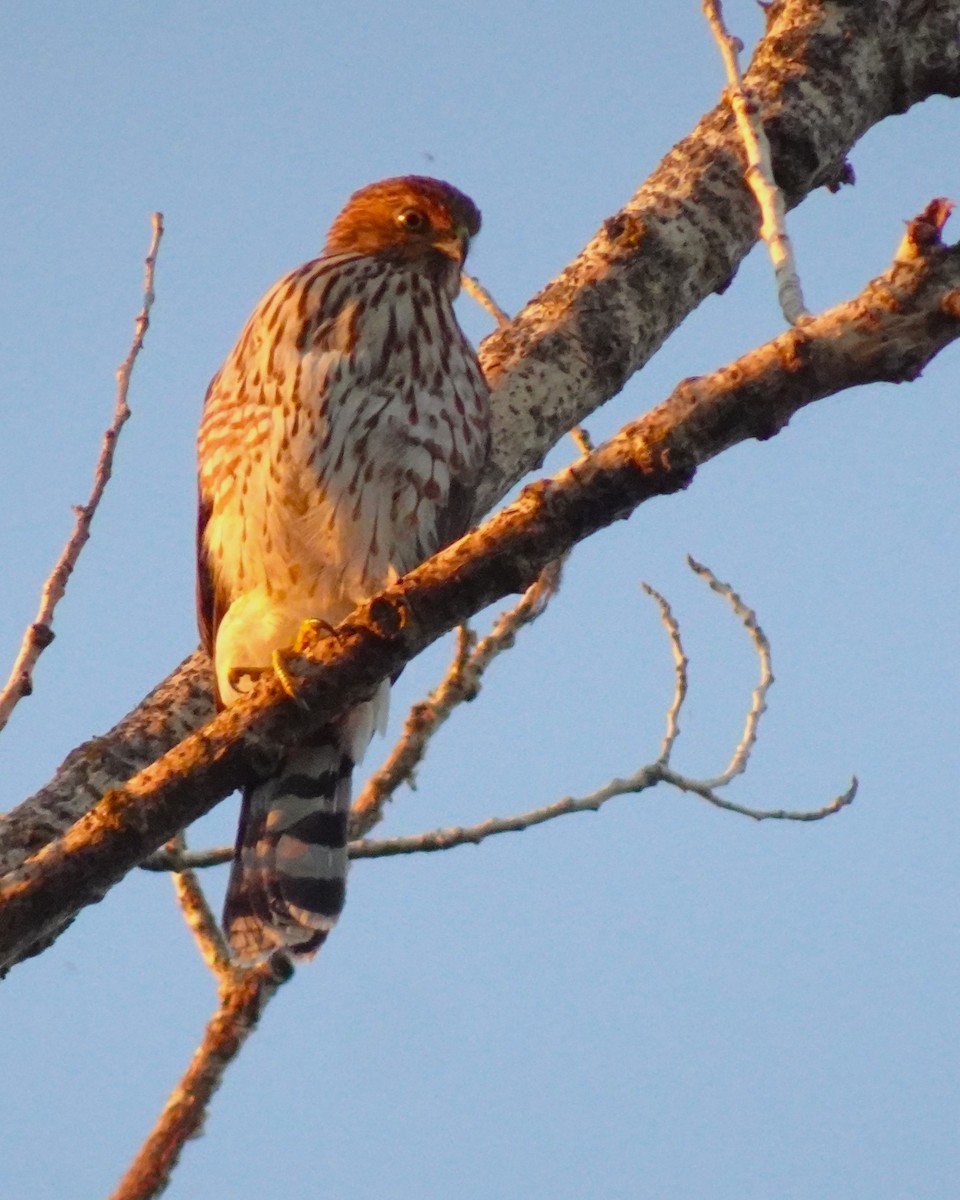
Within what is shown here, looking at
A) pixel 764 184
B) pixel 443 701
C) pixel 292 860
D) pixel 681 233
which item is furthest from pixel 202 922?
pixel 764 184

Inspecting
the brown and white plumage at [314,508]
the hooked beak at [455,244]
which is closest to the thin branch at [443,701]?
the brown and white plumage at [314,508]

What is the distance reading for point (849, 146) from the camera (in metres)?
3.88

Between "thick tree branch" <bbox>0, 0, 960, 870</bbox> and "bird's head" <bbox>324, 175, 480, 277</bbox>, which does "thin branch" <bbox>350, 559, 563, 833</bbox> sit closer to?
"thick tree branch" <bbox>0, 0, 960, 870</bbox>

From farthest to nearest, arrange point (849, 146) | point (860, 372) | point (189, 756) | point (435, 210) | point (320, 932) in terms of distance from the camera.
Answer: point (435, 210), point (849, 146), point (320, 932), point (189, 756), point (860, 372)

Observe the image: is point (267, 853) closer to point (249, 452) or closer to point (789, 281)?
point (249, 452)

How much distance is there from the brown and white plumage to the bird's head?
474mm

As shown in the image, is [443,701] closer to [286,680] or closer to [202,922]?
[202,922]

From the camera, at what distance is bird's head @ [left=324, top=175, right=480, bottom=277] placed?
14.1ft

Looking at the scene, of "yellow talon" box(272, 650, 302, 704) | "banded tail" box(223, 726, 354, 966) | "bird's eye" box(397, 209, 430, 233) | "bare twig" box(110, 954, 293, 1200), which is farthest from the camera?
"bird's eye" box(397, 209, 430, 233)

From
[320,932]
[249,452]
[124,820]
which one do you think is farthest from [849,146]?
[124,820]

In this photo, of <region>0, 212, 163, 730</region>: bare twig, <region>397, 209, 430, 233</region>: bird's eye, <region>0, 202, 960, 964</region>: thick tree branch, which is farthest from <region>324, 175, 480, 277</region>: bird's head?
<region>0, 202, 960, 964</region>: thick tree branch

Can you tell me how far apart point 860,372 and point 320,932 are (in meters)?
Answer: 1.99

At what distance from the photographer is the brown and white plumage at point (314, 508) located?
3617 millimetres

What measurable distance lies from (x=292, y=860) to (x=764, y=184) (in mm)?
1868
